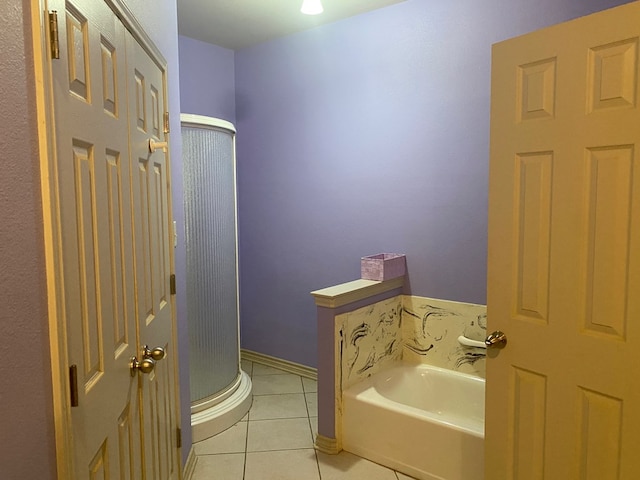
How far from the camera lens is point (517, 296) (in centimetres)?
173

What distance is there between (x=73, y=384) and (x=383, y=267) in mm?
2094

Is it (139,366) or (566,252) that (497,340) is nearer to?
(566,252)

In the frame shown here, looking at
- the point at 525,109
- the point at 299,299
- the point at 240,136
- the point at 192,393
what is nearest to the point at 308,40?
the point at 240,136

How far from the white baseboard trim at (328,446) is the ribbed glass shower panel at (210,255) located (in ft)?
2.41

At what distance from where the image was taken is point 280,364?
13.1ft

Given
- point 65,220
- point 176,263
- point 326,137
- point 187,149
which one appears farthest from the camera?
point 326,137

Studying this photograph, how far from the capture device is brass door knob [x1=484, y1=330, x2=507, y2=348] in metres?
1.77

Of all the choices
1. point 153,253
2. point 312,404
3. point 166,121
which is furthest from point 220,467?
point 166,121

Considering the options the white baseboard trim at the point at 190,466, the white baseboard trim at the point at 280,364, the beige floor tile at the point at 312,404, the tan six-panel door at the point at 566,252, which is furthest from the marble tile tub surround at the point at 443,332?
the white baseboard trim at the point at 190,466

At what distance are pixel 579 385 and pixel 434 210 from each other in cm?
157

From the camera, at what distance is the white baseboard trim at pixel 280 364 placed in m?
3.80

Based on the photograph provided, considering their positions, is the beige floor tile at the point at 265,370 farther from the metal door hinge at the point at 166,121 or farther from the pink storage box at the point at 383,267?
the metal door hinge at the point at 166,121

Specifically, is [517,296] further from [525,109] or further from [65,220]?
[65,220]

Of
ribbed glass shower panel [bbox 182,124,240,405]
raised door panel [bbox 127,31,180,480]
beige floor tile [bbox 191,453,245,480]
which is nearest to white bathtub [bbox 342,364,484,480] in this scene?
beige floor tile [bbox 191,453,245,480]
